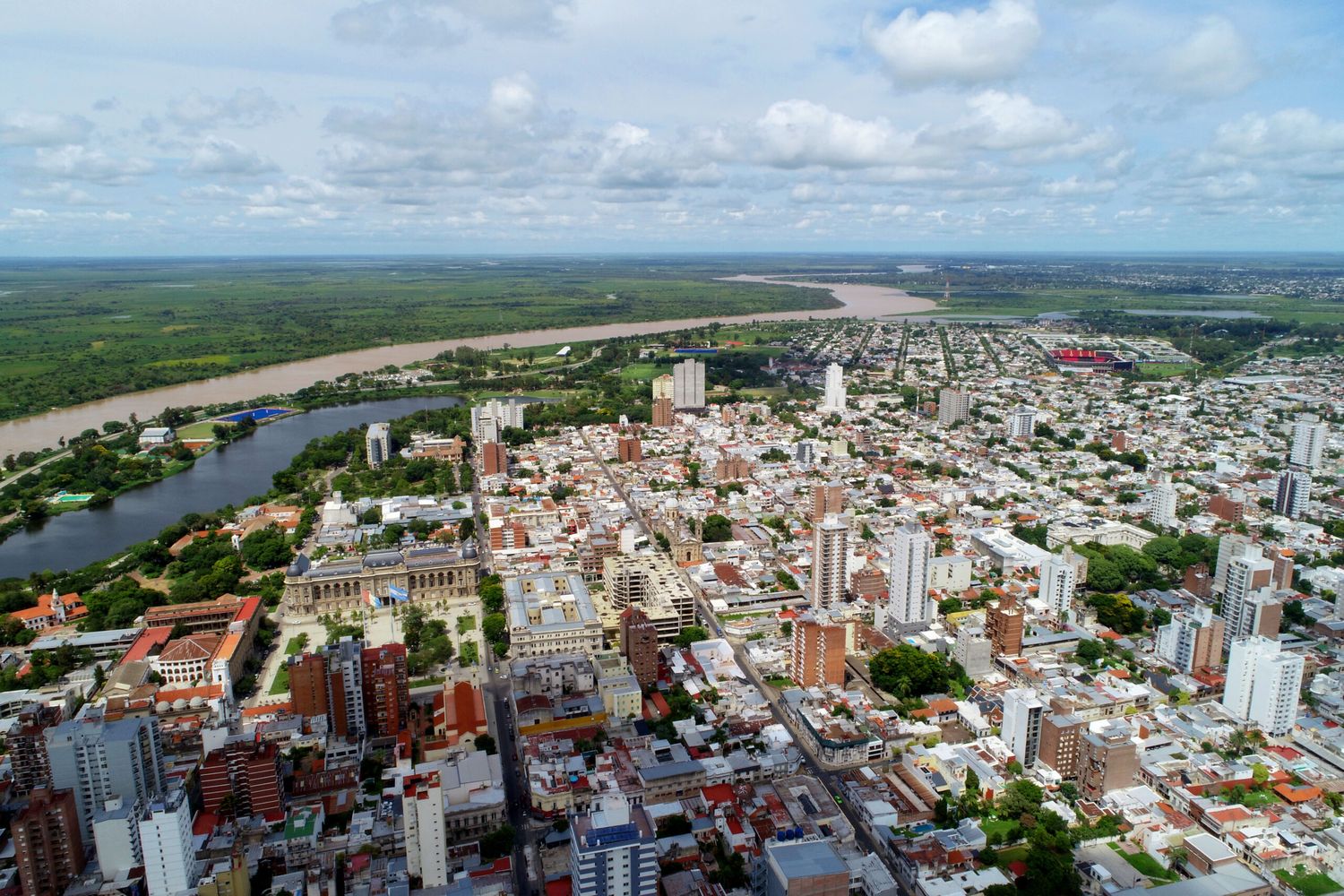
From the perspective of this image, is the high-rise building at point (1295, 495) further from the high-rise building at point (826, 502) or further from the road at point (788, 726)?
the road at point (788, 726)

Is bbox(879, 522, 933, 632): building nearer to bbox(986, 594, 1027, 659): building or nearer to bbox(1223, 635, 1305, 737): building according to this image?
bbox(986, 594, 1027, 659): building

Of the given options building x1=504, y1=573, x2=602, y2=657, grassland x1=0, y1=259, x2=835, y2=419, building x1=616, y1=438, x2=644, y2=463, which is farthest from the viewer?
grassland x1=0, y1=259, x2=835, y2=419

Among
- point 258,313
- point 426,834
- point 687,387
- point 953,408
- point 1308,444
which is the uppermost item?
point 258,313

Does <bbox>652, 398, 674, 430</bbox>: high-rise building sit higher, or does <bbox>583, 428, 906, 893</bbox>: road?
<bbox>652, 398, 674, 430</bbox>: high-rise building

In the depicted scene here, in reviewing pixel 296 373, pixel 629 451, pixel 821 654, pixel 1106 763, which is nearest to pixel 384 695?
pixel 821 654

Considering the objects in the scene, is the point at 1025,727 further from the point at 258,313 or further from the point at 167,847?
the point at 258,313

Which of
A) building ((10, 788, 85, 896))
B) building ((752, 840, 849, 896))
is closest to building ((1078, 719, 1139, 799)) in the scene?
building ((752, 840, 849, 896))

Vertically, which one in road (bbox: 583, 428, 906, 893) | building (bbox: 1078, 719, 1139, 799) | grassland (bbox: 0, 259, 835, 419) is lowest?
road (bbox: 583, 428, 906, 893)

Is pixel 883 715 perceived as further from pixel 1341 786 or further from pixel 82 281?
pixel 82 281
